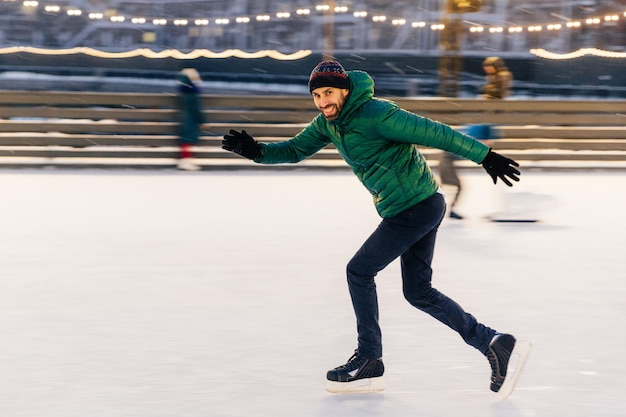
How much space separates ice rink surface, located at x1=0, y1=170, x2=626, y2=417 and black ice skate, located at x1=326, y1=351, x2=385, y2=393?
46mm

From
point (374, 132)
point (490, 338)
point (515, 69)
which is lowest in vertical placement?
point (515, 69)

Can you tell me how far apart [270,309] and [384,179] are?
83.2 inches

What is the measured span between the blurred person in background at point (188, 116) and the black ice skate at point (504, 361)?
11.1 m

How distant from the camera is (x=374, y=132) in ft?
12.8

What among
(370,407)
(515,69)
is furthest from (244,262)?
(515,69)

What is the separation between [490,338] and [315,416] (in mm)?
867

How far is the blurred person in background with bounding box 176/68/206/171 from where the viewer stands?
14.8 meters

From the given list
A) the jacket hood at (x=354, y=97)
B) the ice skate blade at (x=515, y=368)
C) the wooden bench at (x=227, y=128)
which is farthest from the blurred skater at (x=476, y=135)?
the jacket hood at (x=354, y=97)

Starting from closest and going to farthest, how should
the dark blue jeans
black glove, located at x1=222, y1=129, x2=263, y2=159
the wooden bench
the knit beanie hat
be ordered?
the knit beanie hat → the dark blue jeans → black glove, located at x1=222, y1=129, x2=263, y2=159 → the wooden bench

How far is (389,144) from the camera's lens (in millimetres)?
3992

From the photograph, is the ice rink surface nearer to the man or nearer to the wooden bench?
the man

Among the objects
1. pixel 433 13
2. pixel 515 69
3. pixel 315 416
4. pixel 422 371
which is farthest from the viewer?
pixel 433 13

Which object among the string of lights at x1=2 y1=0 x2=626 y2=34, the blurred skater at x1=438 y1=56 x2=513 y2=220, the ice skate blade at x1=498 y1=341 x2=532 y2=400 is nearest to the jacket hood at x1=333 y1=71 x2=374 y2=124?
the ice skate blade at x1=498 y1=341 x2=532 y2=400

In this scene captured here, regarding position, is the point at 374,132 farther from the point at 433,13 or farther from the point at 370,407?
the point at 433,13
